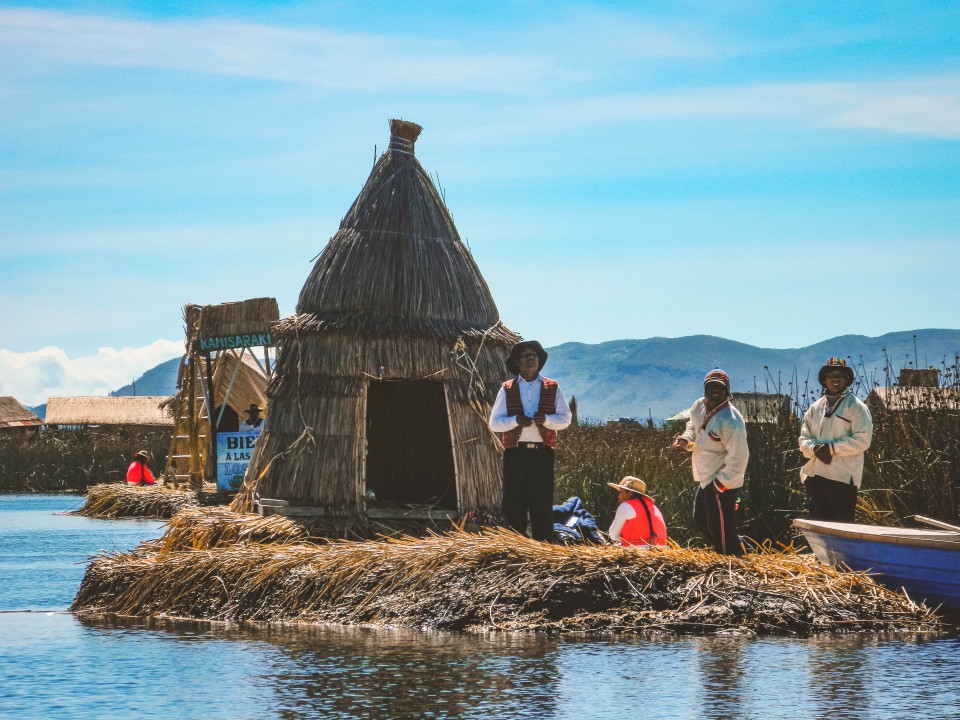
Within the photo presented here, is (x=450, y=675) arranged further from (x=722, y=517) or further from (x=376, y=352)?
(x=376, y=352)

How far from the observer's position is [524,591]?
9.88 meters

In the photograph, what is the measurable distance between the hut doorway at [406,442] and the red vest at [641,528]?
6.31m

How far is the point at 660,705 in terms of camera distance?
710 centimetres

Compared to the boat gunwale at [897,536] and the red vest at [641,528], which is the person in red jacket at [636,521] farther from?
the boat gunwale at [897,536]

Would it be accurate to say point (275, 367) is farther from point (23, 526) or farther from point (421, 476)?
point (23, 526)

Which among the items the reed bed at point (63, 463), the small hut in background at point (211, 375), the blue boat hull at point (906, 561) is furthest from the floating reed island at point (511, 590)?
the reed bed at point (63, 463)

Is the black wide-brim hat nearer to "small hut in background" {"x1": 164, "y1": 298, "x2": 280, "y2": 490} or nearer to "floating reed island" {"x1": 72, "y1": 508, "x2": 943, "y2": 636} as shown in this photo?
"floating reed island" {"x1": 72, "y1": 508, "x2": 943, "y2": 636}

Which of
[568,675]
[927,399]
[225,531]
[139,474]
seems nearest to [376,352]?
[225,531]

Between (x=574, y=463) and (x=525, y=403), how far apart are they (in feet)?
22.7

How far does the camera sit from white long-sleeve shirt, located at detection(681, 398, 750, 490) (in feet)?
34.7

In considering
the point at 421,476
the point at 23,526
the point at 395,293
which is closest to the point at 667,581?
the point at 395,293

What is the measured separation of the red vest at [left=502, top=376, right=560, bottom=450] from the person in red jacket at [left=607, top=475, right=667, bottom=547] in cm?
72

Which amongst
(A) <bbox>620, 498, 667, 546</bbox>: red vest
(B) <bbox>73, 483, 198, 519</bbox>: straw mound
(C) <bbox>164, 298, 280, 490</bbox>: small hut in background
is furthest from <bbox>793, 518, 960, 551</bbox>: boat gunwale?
(B) <bbox>73, 483, 198, 519</bbox>: straw mound

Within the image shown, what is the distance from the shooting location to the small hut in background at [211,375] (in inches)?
973
